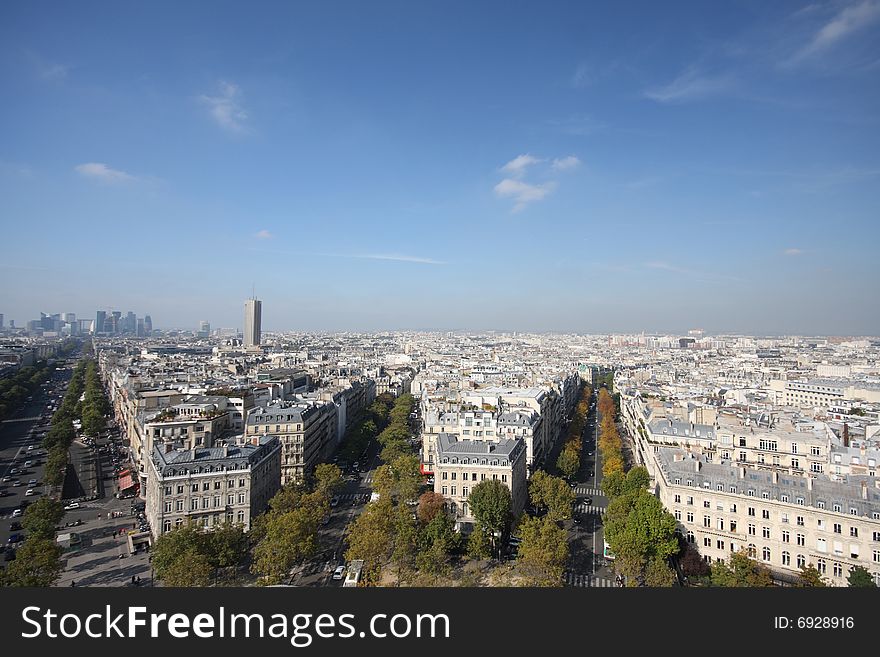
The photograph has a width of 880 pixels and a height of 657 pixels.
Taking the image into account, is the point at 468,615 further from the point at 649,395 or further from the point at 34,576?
the point at 649,395

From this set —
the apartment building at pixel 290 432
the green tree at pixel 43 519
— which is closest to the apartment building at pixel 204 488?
the green tree at pixel 43 519

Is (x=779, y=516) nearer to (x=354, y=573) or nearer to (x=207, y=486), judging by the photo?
(x=354, y=573)

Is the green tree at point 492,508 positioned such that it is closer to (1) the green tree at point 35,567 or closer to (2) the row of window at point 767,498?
(2) the row of window at point 767,498

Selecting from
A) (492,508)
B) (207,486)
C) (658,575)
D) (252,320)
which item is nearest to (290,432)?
(207,486)

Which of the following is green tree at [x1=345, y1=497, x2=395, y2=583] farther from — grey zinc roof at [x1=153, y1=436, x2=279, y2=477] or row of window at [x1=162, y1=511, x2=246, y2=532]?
grey zinc roof at [x1=153, y1=436, x2=279, y2=477]

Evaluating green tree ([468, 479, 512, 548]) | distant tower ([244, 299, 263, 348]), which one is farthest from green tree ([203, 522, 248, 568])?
distant tower ([244, 299, 263, 348])
